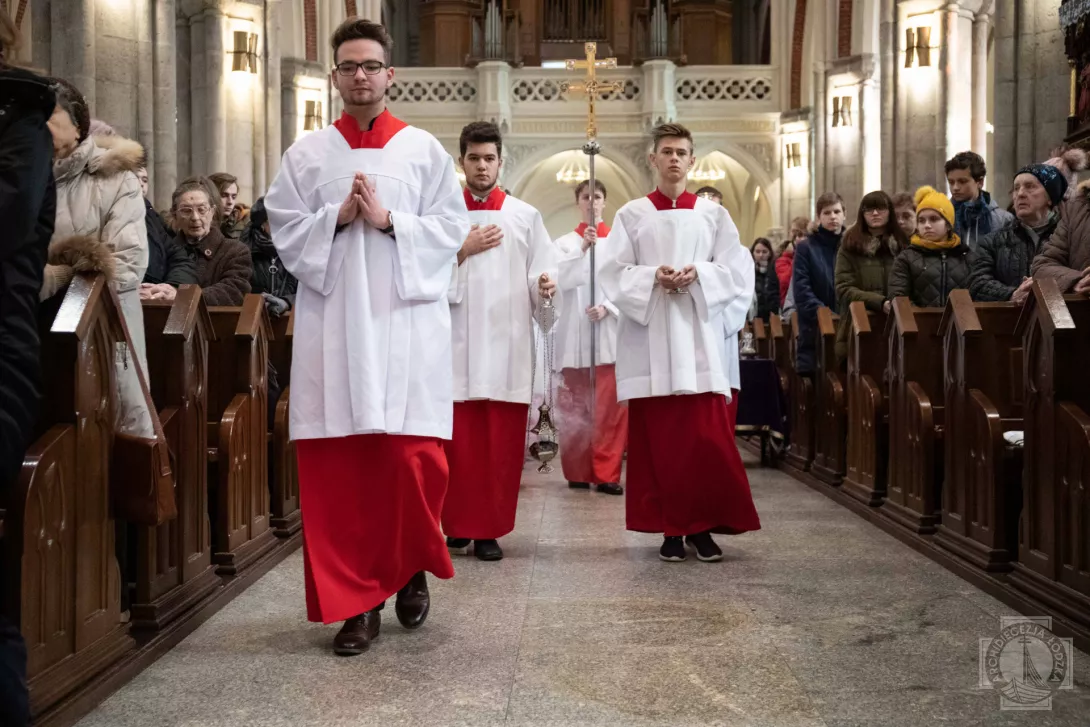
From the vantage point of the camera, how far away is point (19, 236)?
2363 millimetres

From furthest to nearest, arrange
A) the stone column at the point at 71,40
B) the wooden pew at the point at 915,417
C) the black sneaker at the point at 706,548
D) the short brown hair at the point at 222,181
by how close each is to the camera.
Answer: the stone column at the point at 71,40 → the short brown hair at the point at 222,181 → the wooden pew at the point at 915,417 → the black sneaker at the point at 706,548

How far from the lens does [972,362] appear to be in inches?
199

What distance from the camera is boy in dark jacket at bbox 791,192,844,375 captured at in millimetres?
8102

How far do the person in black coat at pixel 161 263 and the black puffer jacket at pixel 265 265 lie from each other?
2.25 feet

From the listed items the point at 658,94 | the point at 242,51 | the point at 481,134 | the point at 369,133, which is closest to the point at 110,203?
the point at 369,133

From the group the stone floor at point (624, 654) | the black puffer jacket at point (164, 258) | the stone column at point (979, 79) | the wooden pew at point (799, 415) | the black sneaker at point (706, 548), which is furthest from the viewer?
the stone column at point (979, 79)

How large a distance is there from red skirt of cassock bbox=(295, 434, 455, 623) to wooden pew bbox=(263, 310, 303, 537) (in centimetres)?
175

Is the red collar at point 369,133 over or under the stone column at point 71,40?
under

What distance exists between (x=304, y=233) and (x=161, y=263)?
1517mm

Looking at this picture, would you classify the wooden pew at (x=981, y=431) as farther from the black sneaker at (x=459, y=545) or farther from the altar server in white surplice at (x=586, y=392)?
the altar server in white surplice at (x=586, y=392)

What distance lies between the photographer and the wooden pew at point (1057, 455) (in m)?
3.88

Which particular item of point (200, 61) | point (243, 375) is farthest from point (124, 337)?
point (200, 61)

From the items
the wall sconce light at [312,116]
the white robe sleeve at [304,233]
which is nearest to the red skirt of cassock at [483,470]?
the white robe sleeve at [304,233]

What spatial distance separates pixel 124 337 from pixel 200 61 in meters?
10.2
